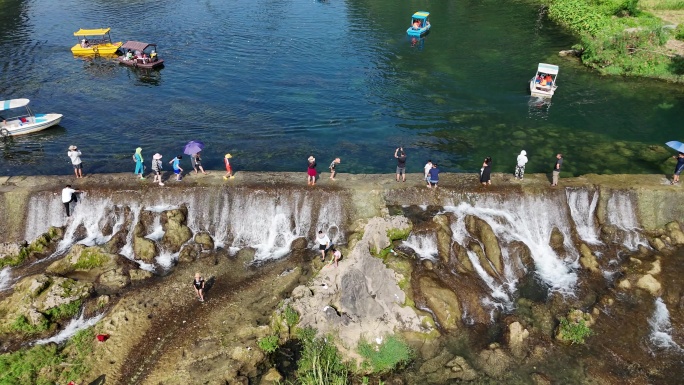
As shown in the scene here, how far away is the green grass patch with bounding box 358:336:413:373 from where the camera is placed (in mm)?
19469

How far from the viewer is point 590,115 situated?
3825 centimetres

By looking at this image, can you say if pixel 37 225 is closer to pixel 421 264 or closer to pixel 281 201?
pixel 281 201

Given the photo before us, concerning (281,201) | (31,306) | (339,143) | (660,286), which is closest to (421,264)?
(281,201)

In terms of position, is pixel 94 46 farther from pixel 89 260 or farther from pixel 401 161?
pixel 401 161

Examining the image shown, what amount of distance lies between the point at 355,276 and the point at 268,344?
4.75 m

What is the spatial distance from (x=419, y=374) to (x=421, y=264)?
596 cm

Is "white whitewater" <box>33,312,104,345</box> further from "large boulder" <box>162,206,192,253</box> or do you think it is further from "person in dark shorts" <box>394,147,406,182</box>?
"person in dark shorts" <box>394,147,406,182</box>

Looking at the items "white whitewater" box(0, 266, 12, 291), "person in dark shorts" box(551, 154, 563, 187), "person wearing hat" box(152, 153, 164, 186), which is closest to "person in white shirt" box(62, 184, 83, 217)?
"white whitewater" box(0, 266, 12, 291)

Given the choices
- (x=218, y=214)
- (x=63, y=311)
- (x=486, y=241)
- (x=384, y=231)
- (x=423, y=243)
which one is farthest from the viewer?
(x=218, y=214)

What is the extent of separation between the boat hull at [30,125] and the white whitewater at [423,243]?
1160 inches

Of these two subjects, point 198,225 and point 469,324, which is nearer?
point 469,324

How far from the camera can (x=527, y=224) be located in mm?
26484

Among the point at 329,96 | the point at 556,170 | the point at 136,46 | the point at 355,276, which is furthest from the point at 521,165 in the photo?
the point at 136,46

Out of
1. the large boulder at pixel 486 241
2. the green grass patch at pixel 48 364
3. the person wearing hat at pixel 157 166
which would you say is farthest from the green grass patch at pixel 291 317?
the person wearing hat at pixel 157 166
